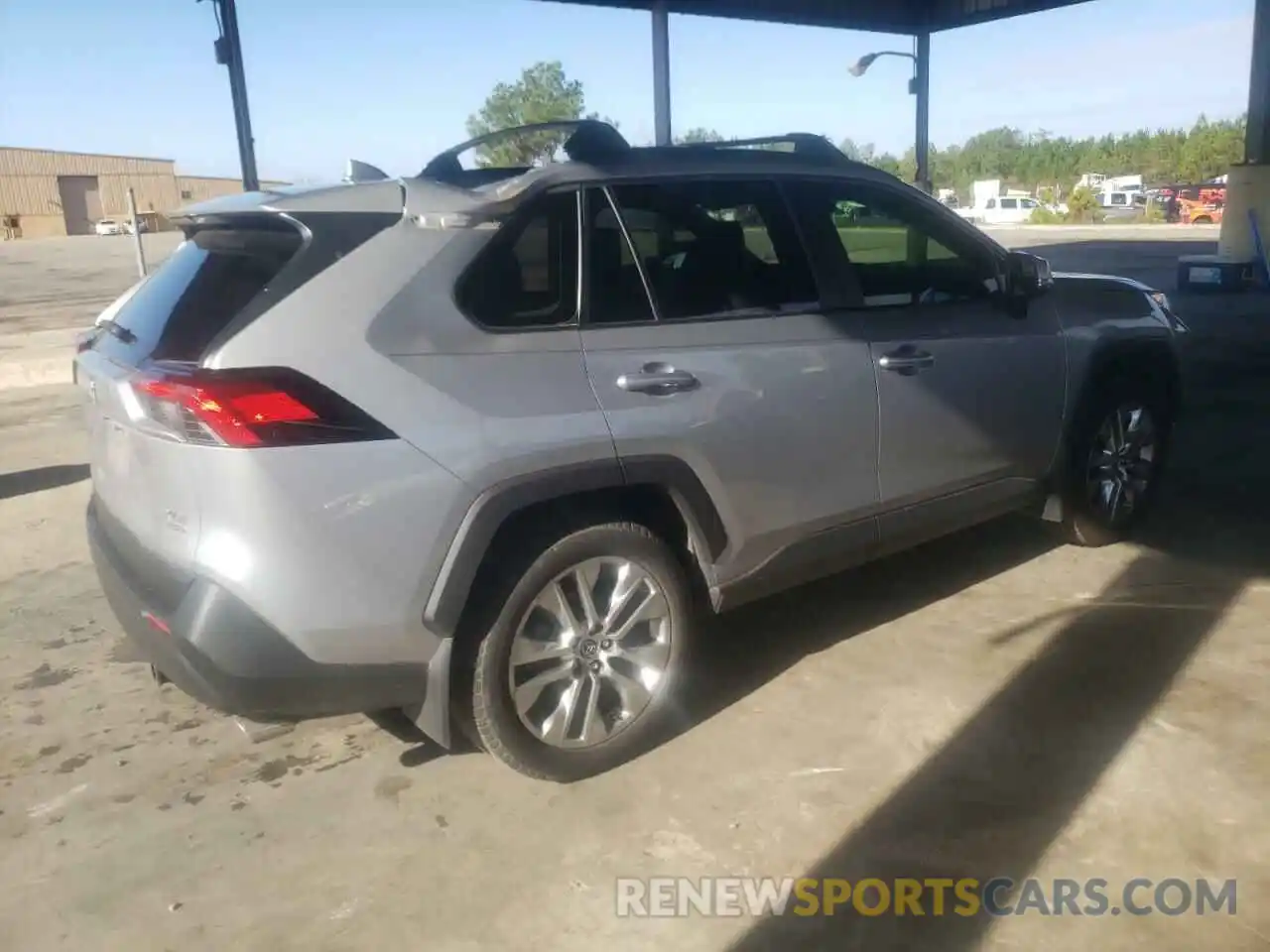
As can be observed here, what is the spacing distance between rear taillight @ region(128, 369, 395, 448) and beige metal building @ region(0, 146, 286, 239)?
262ft

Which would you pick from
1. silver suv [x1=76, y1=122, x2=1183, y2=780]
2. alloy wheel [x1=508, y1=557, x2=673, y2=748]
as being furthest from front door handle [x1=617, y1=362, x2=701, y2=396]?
alloy wheel [x1=508, y1=557, x2=673, y2=748]

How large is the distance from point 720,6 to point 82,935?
14.6 meters

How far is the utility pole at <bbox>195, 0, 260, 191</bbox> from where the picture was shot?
10070mm

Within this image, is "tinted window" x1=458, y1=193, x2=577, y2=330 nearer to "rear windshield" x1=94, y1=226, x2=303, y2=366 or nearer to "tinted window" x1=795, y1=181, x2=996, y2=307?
"rear windshield" x1=94, y1=226, x2=303, y2=366

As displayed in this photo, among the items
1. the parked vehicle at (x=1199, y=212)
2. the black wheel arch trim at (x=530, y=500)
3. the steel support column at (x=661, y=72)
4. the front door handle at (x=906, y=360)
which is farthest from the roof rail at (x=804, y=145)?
the parked vehicle at (x=1199, y=212)

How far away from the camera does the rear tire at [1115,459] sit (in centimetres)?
475

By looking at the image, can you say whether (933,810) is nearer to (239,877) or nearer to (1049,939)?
(1049,939)

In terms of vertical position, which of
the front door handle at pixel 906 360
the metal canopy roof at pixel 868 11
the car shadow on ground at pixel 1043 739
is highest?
the metal canopy roof at pixel 868 11

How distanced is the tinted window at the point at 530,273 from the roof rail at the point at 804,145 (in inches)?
37.6

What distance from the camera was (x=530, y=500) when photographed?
2.93 metres

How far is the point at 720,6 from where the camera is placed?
1488 cm

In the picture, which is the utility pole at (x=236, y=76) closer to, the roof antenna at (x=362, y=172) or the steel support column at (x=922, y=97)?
the roof antenna at (x=362, y=172)

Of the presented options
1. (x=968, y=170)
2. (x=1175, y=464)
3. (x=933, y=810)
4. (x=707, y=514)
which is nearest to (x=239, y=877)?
(x=707, y=514)

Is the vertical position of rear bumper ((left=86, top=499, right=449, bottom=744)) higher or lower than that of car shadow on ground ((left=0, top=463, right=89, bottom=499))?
higher
